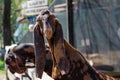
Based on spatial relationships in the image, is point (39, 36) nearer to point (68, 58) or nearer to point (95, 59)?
point (68, 58)

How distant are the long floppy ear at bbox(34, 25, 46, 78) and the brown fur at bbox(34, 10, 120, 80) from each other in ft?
0.09

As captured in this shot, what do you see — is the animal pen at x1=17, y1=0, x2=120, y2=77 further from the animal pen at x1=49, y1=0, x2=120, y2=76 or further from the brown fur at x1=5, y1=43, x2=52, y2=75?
the brown fur at x1=5, y1=43, x2=52, y2=75

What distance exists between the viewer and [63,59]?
1.26m

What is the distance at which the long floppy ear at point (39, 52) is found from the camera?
→ 1302 millimetres

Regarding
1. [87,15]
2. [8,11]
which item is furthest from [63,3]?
[8,11]

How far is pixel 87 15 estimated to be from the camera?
9.59ft

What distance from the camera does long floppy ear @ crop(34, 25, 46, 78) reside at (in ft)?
4.27

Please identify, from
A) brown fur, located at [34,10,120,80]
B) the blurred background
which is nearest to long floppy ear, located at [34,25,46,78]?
brown fur, located at [34,10,120,80]

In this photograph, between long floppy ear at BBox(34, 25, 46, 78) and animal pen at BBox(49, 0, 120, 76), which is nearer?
long floppy ear at BBox(34, 25, 46, 78)

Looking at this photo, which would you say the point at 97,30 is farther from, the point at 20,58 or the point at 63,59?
the point at 63,59

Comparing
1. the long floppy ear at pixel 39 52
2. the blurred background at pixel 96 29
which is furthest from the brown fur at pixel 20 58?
the blurred background at pixel 96 29

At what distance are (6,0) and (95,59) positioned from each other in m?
8.55

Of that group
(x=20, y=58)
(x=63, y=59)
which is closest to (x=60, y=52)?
(x=63, y=59)

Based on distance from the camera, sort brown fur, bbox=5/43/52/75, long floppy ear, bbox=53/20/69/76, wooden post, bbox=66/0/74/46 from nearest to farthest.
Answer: long floppy ear, bbox=53/20/69/76 → brown fur, bbox=5/43/52/75 → wooden post, bbox=66/0/74/46
